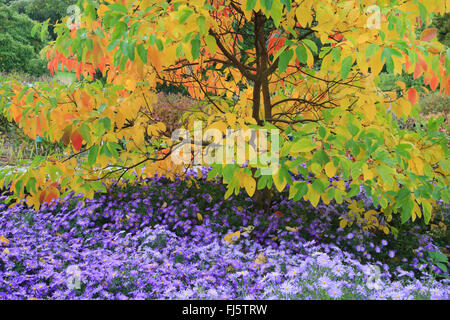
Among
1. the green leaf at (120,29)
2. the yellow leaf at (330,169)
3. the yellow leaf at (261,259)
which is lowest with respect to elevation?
the yellow leaf at (261,259)

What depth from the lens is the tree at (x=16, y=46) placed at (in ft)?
47.8

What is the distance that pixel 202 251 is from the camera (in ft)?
8.43

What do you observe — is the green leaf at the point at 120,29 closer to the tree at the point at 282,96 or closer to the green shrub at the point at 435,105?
the tree at the point at 282,96

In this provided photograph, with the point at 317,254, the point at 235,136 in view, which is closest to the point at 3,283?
the point at 235,136

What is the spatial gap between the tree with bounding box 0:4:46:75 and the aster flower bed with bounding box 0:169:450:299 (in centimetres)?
1265

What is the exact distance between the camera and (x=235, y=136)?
6.77 ft

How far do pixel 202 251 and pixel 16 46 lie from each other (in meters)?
15.8

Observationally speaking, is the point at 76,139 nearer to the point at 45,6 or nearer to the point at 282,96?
the point at 282,96

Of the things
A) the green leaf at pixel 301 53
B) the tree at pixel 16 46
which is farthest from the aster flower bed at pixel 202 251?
the tree at pixel 16 46

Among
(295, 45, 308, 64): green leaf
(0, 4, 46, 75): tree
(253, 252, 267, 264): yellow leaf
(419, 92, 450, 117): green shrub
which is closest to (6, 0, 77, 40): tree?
(0, 4, 46, 75): tree

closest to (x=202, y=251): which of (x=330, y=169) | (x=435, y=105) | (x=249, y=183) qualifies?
(x=249, y=183)

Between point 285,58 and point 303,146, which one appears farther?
point 303,146

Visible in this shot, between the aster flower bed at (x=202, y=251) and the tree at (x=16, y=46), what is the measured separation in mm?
12652
